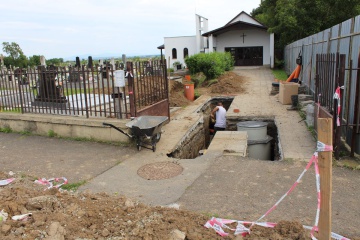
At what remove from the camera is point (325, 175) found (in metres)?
2.96

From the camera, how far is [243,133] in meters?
8.81

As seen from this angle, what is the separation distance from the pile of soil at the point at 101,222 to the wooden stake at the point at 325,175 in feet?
1.47

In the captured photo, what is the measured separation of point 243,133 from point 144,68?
3.24m

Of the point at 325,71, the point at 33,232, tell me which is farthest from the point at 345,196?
the point at 33,232

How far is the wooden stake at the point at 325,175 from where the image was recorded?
9.53 feet

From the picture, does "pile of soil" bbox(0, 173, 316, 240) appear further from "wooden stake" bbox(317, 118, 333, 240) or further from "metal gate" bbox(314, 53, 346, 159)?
"metal gate" bbox(314, 53, 346, 159)

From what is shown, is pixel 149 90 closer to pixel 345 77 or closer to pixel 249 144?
pixel 249 144

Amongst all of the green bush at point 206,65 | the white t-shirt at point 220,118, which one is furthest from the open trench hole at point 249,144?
the green bush at point 206,65

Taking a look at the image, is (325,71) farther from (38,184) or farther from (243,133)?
(38,184)

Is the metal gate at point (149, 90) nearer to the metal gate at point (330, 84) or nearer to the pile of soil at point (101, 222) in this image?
the pile of soil at point (101, 222)

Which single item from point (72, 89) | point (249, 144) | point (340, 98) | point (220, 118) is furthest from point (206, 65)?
point (340, 98)

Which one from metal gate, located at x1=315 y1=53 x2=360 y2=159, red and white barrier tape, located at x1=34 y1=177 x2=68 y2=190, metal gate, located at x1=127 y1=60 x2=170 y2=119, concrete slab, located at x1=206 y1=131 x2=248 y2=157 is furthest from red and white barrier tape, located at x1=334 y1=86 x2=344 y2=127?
red and white barrier tape, located at x1=34 y1=177 x2=68 y2=190

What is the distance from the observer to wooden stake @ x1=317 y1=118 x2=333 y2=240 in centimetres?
290

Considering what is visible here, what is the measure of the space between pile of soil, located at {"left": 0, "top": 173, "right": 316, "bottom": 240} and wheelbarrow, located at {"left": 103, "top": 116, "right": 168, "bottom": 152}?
2623mm
